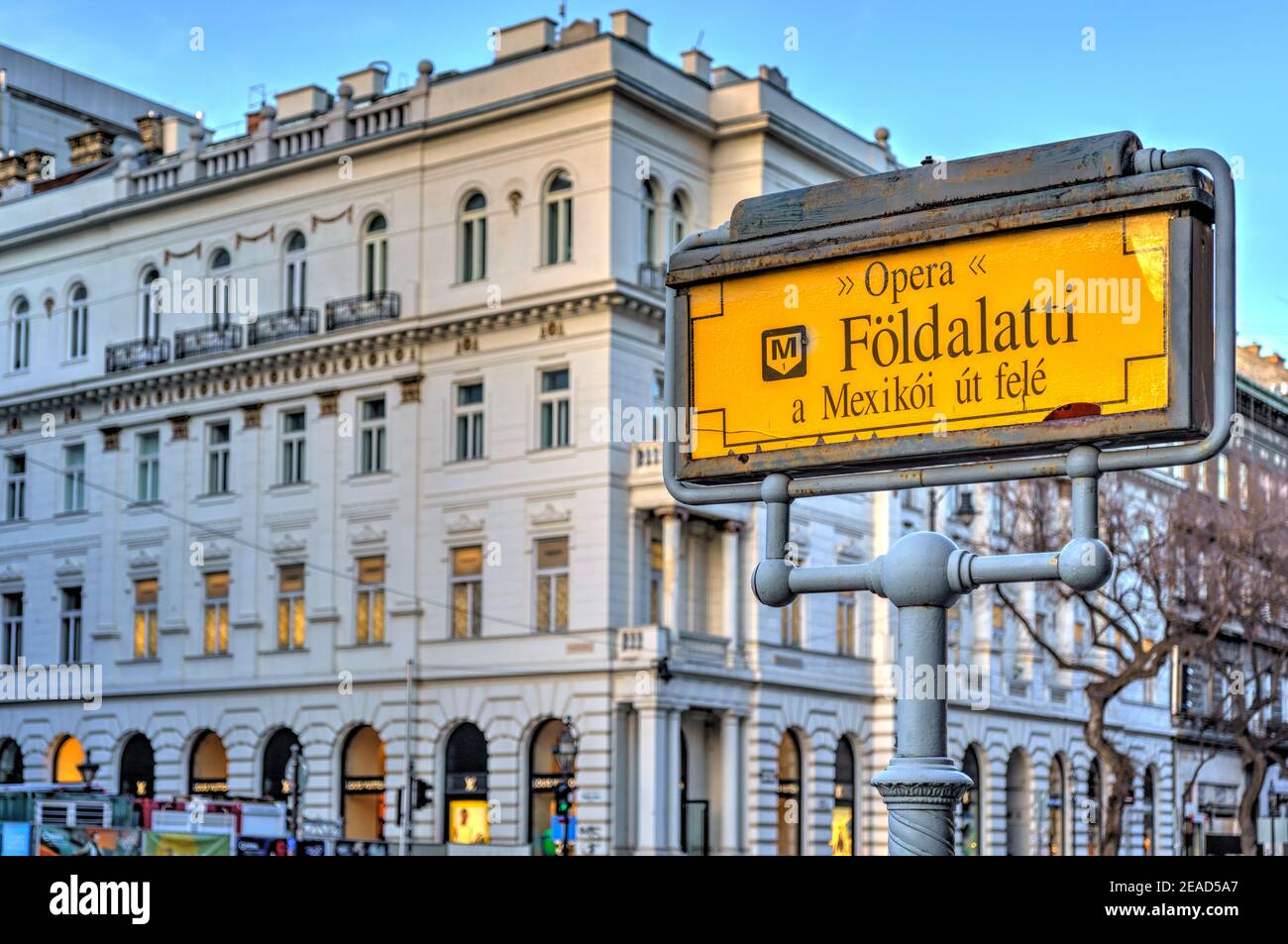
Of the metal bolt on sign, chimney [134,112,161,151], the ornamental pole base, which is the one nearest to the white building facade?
chimney [134,112,161,151]

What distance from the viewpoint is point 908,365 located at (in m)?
6.04

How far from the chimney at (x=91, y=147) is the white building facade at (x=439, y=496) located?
17.5 feet

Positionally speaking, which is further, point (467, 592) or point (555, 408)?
point (467, 592)

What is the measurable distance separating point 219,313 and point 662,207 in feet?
45.8

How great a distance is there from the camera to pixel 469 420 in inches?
2087

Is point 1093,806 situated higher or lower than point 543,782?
lower

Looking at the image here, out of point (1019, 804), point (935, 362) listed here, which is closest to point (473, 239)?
point (1019, 804)

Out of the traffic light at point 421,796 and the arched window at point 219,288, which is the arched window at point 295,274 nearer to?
the arched window at point 219,288

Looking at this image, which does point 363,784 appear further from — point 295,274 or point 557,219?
point 557,219

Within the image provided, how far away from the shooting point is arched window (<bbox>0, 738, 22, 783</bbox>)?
61406mm

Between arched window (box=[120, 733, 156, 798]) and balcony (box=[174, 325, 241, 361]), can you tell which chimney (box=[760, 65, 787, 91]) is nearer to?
balcony (box=[174, 325, 241, 361])

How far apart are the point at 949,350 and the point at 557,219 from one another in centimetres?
4575

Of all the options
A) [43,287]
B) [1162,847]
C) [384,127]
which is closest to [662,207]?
[384,127]
